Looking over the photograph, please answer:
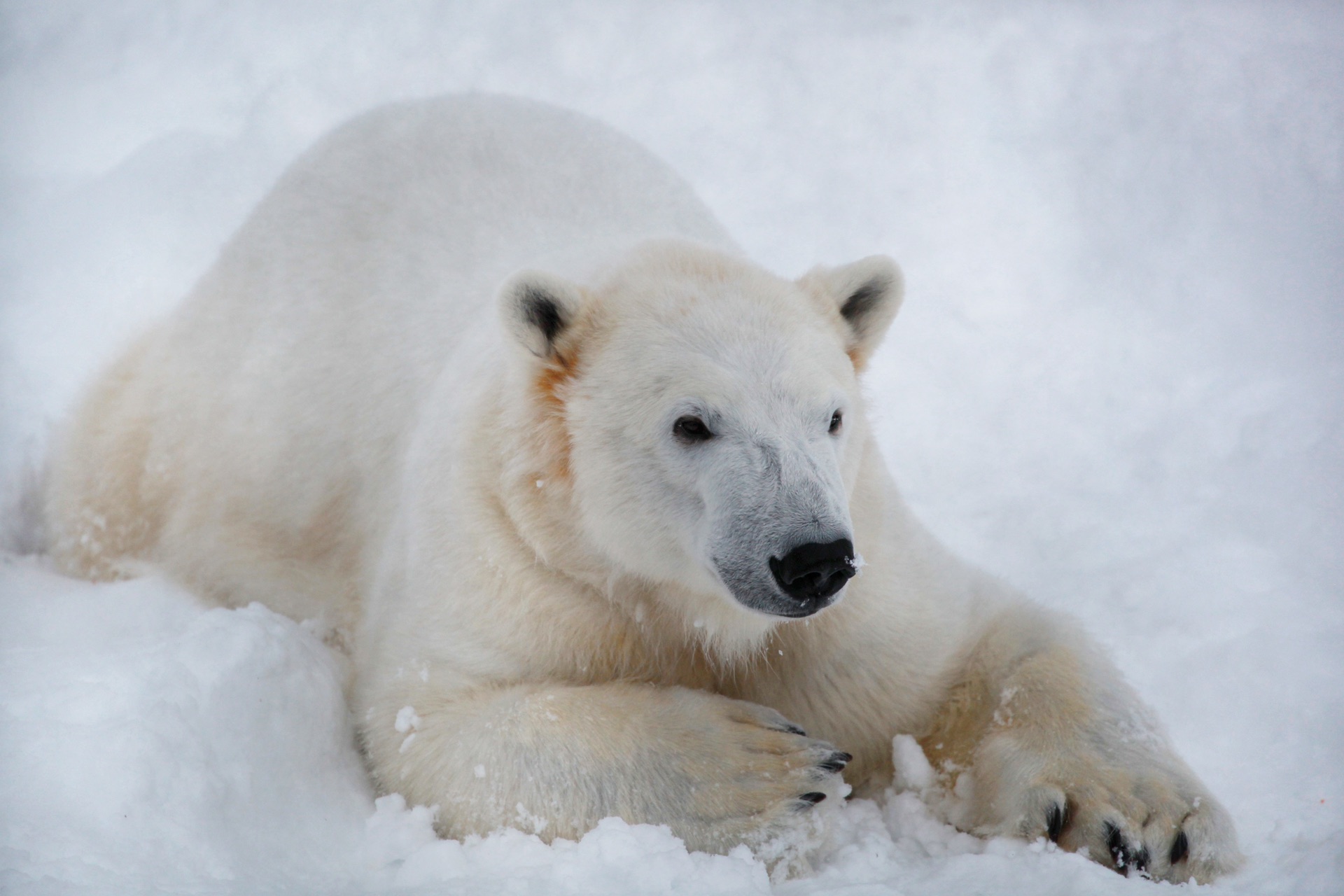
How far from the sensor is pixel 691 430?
294 cm

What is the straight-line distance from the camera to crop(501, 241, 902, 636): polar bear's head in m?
2.72

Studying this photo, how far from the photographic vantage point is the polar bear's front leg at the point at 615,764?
2811 mm

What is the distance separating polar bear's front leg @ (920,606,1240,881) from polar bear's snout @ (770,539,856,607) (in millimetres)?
862

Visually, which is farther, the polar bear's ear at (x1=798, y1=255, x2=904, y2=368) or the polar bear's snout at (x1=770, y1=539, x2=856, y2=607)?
the polar bear's ear at (x1=798, y1=255, x2=904, y2=368)

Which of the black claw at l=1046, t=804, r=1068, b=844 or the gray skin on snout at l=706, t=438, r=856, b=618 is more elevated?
the gray skin on snout at l=706, t=438, r=856, b=618

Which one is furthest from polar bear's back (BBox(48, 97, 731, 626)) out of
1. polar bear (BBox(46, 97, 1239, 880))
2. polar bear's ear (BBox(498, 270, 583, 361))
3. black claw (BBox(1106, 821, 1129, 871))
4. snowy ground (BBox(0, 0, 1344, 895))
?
black claw (BBox(1106, 821, 1129, 871))

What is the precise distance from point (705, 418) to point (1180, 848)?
1598 millimetres

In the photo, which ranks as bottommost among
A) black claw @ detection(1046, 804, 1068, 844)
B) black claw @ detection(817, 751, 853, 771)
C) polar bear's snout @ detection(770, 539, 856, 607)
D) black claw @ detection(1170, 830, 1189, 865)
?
black claw @ detection(817, 751, 853, 771)

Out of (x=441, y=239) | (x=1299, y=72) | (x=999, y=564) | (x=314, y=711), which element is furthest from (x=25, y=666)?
(x=1299, y=72)

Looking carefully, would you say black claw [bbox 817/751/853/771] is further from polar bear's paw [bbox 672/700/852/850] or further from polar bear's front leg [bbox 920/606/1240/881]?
polar bear's front leg [bbox 920/606/1240/881]

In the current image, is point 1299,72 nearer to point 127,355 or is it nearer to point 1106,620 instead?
point 1106,620

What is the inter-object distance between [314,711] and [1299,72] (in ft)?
18.5

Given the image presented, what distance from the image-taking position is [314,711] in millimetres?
3318

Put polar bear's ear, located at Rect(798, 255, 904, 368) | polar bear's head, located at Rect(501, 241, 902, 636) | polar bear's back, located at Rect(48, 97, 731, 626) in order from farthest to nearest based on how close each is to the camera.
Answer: polar bear's back, located at Rect(48, 97, 731, 626), polar bear's ear, located at Rect(798, 255, 904, 368), polar bear's head, located at Rect(501, 241, 902, 636)
